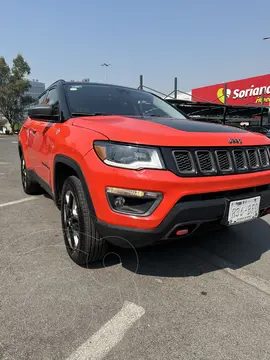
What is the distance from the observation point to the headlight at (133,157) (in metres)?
2.00

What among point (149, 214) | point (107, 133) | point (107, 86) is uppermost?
point (107, 86)

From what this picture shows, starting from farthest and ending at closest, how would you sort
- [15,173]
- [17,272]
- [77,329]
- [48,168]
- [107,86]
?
[15,173] < [107,86] < [48,168] < [17,272] < [77,329]

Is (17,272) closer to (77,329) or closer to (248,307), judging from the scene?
(77,329)

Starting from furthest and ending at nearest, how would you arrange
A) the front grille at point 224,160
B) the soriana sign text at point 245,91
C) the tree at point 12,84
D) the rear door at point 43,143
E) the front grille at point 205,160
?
1. the tree at point 12,84
2. the soriana sign text at point 245,91
3. the rear door at point 43,143
4. the front grille at point 224,160
5. the front grille at point 205,160

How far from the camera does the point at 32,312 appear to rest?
1.99m

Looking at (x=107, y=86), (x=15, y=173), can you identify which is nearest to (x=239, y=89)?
(x=15, y=173)

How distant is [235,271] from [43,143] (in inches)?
→ 95.8

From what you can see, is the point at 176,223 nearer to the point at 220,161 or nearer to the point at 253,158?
the point at 220,161

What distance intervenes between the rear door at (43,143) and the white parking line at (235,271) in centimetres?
185

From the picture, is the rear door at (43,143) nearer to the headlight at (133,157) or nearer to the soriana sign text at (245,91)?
the headlight at (133,157)

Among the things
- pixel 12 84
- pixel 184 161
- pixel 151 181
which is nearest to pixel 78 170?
pixel 151 181

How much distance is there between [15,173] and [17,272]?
5.53 metres

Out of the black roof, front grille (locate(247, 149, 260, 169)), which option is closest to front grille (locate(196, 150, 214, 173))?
front grille (locate(247, 149, 260, 169))

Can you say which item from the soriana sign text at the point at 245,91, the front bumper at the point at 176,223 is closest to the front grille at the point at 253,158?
the front bumper at the point at 176,223
